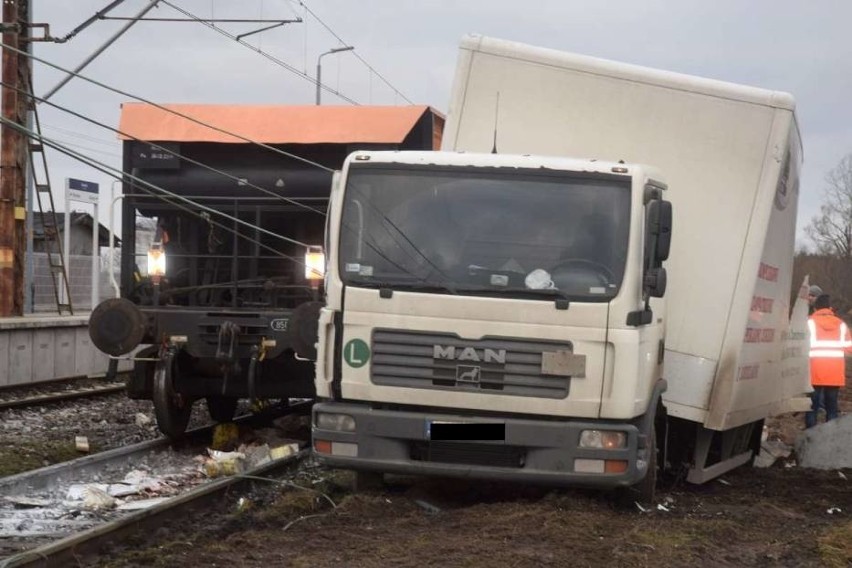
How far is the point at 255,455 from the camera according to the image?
9859mm

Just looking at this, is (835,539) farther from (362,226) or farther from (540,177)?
(362,226)

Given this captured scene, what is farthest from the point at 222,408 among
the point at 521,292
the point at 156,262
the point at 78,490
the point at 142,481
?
the point at 521,292

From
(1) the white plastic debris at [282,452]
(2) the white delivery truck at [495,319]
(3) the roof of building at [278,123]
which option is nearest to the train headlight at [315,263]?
(3) the roof of building at [278,123]

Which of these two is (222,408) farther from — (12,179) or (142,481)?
(12,179)

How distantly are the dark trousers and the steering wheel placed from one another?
655cm

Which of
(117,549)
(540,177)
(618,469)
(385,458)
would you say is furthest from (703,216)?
(117,549)

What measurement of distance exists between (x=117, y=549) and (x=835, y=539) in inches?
166

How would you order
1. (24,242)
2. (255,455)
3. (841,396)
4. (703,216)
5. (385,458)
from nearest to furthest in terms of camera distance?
(385,458) → (703,216) → (255,455) → (24,242) → (841,396)

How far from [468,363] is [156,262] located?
451cm

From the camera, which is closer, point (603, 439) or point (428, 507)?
point (603, 439)

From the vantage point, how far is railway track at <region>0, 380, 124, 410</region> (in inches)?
549

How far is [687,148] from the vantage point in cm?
829

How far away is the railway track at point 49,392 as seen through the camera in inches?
549

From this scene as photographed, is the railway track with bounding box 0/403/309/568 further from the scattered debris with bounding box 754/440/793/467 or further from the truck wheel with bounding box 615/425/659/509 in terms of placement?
the scattered debris with bounding box 754/440/793/467
